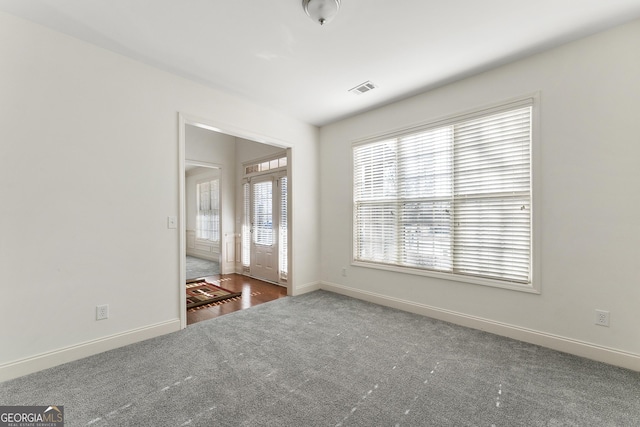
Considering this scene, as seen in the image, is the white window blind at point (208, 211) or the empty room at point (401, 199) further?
the white window blind at point (208, 211)

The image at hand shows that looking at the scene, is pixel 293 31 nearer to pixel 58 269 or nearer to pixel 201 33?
pixel 201 33

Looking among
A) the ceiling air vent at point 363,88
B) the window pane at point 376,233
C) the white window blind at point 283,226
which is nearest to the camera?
the ceiling air vent at point 363,88

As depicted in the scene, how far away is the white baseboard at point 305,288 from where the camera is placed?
4.29 metres

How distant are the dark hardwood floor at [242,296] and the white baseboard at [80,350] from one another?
0.41 metres

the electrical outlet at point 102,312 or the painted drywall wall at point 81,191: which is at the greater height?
the painted drywall wall at point 81,191

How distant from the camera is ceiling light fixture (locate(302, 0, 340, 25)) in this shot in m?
1.97

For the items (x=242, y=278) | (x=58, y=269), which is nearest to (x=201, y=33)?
(x=58, y=269)

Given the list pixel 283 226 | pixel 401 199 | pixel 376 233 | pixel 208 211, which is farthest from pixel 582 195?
pixel 208 211

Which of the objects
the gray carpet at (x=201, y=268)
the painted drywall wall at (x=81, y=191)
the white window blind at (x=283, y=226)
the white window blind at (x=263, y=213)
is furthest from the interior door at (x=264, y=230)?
the painted drywall wall at (x=81, y=191)

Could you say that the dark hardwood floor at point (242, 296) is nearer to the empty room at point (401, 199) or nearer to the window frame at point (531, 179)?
the empty room at point (401, 199)

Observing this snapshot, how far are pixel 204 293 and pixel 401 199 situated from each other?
344 cm

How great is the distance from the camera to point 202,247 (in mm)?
8141

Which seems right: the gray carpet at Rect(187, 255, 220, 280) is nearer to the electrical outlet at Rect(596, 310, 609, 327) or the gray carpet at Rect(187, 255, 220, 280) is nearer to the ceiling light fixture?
the ceiling light fixture

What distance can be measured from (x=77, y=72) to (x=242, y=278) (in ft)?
13.7
